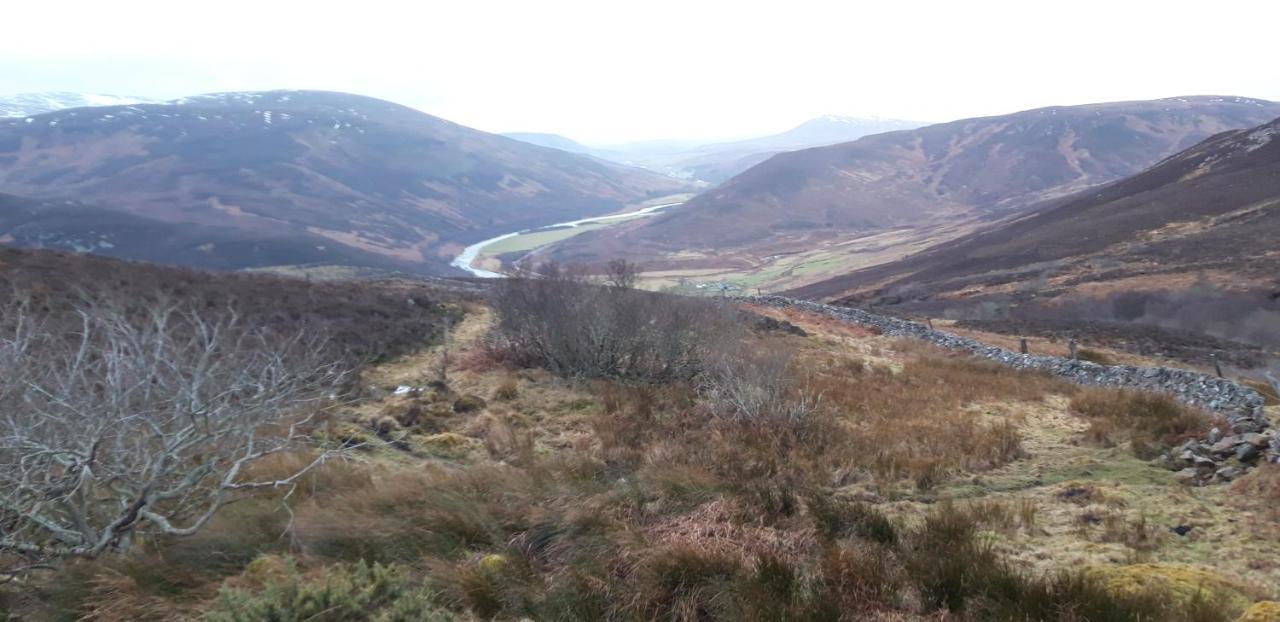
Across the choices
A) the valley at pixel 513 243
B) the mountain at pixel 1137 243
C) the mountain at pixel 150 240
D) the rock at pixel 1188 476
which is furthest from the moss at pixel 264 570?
the valley at pixel 513 243

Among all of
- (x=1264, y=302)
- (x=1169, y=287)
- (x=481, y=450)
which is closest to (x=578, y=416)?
(x=481, y=450)

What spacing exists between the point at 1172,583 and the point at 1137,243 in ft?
180

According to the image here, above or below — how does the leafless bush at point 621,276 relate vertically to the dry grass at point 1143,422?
above

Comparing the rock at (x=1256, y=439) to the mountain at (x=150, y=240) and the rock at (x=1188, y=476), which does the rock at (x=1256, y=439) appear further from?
the mountain at (x=150, y=240)

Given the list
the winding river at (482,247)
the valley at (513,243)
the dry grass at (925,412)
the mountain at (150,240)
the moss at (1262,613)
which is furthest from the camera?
the valley at (513,243)

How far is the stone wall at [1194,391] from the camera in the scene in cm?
705

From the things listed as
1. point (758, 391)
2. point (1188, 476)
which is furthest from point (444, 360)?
point (1188, 476)

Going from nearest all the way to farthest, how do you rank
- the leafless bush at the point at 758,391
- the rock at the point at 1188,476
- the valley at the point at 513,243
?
1. the rock at the point at 1188,476
2. the leafless bush at the point at 758,391
3. the valley at the point at 513,243

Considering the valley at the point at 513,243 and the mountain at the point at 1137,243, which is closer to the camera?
the mountain at the point at 1137,243

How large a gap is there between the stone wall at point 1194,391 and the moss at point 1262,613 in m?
4.21

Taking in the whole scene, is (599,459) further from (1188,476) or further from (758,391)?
(1188,476)

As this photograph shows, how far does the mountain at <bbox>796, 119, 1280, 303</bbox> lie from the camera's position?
38938 millimetres

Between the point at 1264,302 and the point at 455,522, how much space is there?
39135mm

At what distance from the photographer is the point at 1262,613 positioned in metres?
3.43
